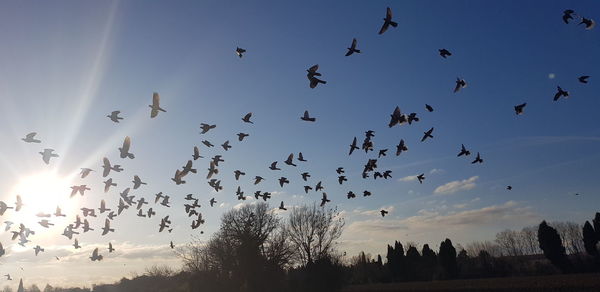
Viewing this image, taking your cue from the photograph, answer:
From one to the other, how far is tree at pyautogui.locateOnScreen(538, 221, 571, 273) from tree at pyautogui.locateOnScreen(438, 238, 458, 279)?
42.9ft

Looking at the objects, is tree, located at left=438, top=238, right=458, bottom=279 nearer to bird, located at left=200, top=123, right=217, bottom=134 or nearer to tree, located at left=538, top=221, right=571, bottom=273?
tree, located at left=538, top=221, right=571, bottom=273

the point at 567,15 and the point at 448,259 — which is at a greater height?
the point at 567,15

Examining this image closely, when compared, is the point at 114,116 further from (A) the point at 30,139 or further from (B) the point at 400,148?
(B) the point at 400,148

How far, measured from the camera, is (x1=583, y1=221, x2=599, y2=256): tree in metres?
63.1

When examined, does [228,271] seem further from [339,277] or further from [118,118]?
[118,118]

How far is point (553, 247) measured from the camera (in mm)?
61281

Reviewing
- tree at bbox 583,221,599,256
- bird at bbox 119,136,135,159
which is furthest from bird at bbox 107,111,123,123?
tree at bbox 583,221,599,256

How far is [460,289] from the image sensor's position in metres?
43.7

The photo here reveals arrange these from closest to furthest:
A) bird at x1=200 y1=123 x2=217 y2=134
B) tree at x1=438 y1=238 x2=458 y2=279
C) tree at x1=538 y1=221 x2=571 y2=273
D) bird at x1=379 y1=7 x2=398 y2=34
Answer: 1. bird at x1=379 y1=7 x2=398 y2=34
2. bird at x1=200 y1=123 x2=217 y2=134
3. tree at x1=538 y1=221 x2=571 y2=273
4. tree at x1=438 y1=238 x2=458 y2=279

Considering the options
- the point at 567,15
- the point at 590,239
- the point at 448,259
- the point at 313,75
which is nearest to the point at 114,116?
the point at 313,75

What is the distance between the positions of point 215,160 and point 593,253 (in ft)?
211

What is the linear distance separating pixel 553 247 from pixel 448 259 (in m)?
15.3

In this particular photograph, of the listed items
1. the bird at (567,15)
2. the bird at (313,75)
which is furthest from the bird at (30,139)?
the bird at (567,15)

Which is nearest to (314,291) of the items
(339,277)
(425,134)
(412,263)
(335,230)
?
(339,277)
